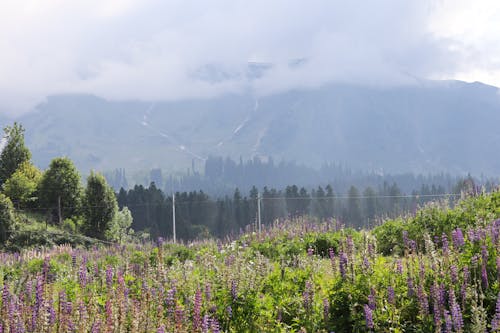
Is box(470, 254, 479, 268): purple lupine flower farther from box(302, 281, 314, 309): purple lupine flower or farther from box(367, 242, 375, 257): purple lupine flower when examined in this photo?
box(302, 281, 314, 309): purple lupine flower

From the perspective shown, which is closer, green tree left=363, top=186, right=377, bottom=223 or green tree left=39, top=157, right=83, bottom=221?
green tree left=363, top=186, right=377, bottom=223

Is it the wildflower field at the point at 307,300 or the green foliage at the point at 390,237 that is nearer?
the wildflower field at the point at 307,300

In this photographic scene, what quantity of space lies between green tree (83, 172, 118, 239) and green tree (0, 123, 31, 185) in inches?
304

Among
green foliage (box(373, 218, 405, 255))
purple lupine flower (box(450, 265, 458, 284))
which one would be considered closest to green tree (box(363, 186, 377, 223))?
green foliage (box(373, 218, 405, 255))

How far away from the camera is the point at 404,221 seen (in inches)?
466

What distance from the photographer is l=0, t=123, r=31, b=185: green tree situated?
3505cm

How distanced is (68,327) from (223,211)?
27738 mm

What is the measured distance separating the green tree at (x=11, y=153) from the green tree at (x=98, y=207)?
773 cm

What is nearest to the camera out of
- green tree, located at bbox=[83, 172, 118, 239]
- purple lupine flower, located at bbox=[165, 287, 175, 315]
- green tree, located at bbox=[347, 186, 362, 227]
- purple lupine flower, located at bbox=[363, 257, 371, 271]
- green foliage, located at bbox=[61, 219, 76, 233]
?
purple lupine flower, located at bbox=[165, 287, 175, 315]

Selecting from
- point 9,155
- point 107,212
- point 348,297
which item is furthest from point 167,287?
point 9,155

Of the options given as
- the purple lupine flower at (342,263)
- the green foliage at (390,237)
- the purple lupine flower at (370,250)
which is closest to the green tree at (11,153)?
the green foliage at (390,237)

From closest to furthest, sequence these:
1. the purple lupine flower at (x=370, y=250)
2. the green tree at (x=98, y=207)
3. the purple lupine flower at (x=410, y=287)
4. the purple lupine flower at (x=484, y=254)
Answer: the purple lupine flower at (x=410, y=287) < the purple lupine flower at (x=484, y=254) < the purple lupine flower at (x=370, y=250) < the green tree at (x=98, y=207)

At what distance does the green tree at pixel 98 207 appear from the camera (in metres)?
29.7

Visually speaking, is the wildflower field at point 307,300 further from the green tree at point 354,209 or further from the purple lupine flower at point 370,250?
the green tree at point 354,209
